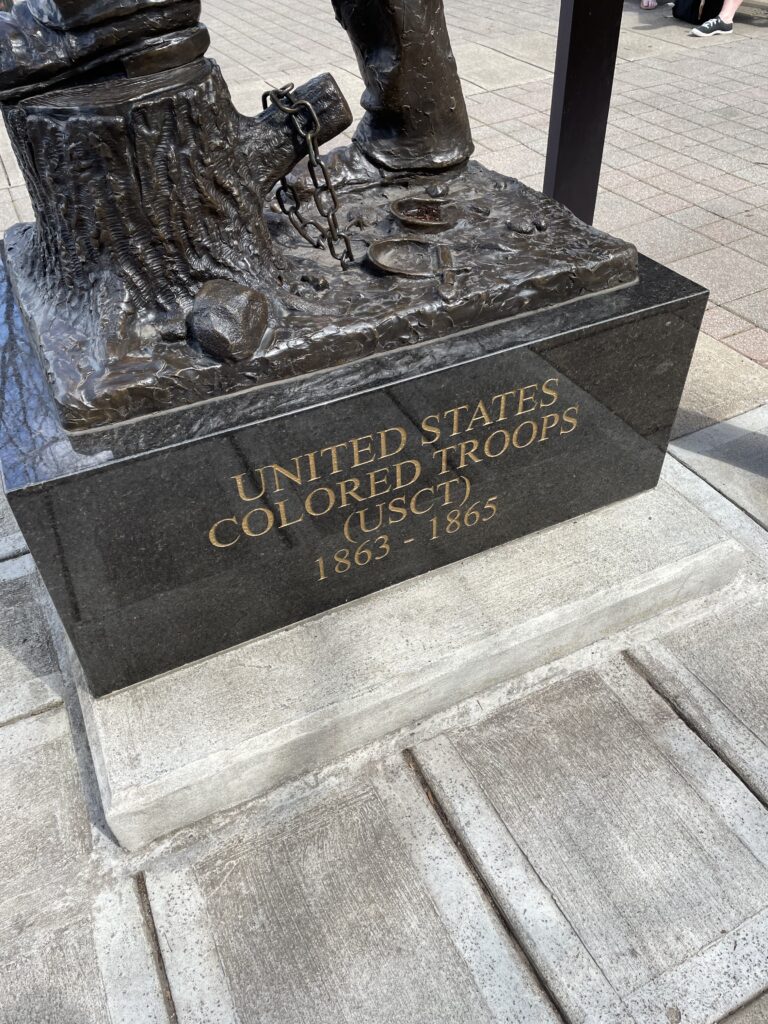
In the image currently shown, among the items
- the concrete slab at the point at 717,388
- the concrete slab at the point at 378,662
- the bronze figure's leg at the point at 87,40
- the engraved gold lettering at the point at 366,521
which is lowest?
the concrete slab at the point at 717,388

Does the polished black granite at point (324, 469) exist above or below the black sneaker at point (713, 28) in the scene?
above

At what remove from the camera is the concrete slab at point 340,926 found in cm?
179

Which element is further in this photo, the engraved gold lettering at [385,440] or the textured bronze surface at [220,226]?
the engraved gold lettering at [385,440]

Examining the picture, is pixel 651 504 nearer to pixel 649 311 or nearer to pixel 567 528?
pixel 567 528

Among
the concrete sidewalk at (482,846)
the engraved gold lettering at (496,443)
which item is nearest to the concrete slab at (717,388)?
the concrete sidewalk at (482,846)

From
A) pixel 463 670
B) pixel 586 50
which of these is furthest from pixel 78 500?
pixel 586 50

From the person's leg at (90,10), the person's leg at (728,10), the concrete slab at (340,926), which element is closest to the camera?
the person's leg at (90,10)

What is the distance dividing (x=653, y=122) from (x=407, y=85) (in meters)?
5.04

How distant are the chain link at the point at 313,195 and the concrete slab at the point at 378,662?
3.32 ft

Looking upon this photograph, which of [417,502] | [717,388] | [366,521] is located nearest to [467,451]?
[417,502]

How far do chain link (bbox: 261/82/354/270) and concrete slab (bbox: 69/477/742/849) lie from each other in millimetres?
1012

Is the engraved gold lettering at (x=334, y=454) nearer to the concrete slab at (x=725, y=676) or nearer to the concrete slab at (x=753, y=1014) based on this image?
the concrete slab at (x=725, y=676)

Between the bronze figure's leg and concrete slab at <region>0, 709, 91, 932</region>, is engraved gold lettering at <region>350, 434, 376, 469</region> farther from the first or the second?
concrete slab at <region>0, 709, 91, 932</region>

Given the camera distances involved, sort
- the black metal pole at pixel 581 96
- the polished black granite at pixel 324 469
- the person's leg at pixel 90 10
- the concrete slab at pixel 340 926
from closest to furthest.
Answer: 1. the person's leg at pixel 90 10
2. the concrete slab at pixel 340 926
3. the polished black granite at pixel 324 469
4. the black metal pole at pixel 581 96
